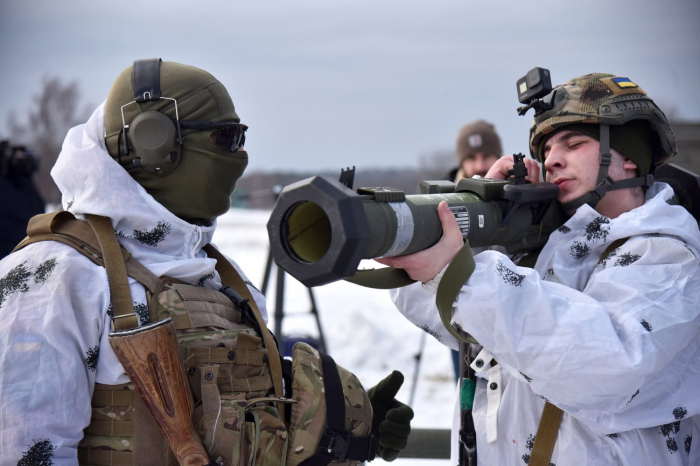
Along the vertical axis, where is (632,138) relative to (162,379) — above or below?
above

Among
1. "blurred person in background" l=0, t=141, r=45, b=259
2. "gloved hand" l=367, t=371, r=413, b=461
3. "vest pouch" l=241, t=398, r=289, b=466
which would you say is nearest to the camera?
"vest pouch" l=241, t=398, r=289, b=466

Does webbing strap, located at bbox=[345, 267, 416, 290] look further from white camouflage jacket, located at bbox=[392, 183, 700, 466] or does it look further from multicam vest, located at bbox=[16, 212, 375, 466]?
multicam vest, located at bbox=[16, 212, 375, 466]

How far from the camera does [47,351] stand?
154 centimetres

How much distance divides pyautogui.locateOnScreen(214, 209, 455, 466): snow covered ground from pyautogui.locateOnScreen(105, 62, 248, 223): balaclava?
323 centimetres

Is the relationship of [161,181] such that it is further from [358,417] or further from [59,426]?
[358,417]

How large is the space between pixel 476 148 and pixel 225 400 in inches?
142

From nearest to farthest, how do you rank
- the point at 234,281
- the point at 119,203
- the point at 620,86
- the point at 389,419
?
the point at 119,203 → the point at 620,86 → the point at 234,281 → the point at 389,419

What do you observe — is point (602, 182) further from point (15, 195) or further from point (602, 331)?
point (15, 195)

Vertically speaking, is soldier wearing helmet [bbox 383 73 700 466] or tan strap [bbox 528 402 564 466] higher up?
soldier wearing helmet [bbox 383 73 700 466]

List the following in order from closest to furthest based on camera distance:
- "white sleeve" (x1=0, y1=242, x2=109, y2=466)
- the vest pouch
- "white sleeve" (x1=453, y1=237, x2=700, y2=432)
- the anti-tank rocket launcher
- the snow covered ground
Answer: the anti-tank rocket launcher
"white sleeve" (x1=0, y1=242, x2=109, y2=466)
"white sleeve" (x1=453, y1=237, x2=700, y2=432)
the vest pouch
the snow covered ground

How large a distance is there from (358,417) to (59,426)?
95 cm

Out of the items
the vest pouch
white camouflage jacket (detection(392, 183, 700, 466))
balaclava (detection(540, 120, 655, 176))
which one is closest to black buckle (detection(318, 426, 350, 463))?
the vest pouch

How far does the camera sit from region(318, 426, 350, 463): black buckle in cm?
197

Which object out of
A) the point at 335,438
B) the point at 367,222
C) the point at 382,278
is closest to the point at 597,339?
the point at 382,278
